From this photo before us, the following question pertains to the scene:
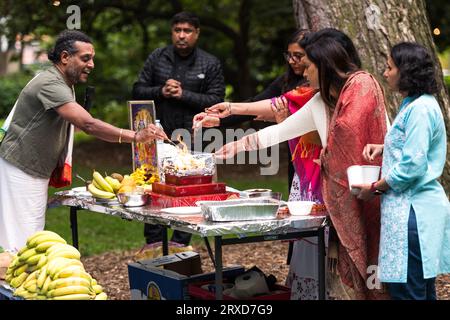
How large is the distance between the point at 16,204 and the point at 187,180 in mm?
1314

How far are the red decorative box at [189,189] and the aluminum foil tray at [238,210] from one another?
501 mm

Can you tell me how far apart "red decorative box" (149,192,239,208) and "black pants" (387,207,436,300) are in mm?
1218

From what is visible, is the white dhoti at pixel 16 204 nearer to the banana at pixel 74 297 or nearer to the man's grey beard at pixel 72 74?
the man's grey beard at pixel 72 74

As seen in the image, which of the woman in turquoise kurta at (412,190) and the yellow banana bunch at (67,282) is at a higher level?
the woman in turquoise kurta at (412,190)

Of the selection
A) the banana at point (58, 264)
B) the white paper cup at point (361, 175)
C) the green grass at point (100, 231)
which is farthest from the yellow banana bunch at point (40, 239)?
the green grass at point (100, 231)

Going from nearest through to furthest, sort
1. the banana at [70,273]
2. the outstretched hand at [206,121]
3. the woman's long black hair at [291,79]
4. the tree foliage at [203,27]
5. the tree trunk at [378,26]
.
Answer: the banana at [70,273] → the outstretched hand at [206,121] → the woman's long black hair at [291,79] → the tree trunk at [378,26] → the tree foliage at [203,27]

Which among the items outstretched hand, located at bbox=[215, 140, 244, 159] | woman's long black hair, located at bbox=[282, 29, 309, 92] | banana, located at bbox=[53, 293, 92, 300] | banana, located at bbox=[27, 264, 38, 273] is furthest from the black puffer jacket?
banana, located at bbox=[53, 293, 92, 300]

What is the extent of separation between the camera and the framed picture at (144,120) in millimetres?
5781

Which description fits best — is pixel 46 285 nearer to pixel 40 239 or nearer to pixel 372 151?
pixel 40 239

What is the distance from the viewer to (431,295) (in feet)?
14.9

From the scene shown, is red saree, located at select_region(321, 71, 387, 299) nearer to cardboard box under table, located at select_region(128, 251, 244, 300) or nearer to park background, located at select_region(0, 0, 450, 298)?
cardboard box under table, located at select_region(128, 251, 244, 300)

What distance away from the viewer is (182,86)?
7.55 m
